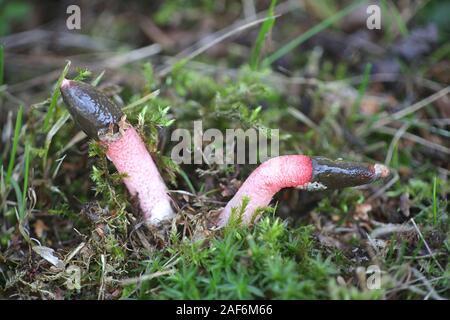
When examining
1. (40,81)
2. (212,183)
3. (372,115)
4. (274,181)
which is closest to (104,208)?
(212,183)

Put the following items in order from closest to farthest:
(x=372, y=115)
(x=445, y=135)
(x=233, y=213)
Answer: (x=233, y=213) < (x=445, y=135) < (x=372, y=115)

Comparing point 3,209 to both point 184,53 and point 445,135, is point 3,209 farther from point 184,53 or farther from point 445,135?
point 445,135

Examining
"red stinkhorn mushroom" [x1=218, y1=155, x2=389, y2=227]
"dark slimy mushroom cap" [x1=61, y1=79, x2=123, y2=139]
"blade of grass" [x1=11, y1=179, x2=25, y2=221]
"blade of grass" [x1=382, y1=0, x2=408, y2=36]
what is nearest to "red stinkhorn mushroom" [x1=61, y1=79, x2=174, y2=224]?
"dark slimy mushroom cap" [x1=61, y1=79, x2=123, y2=139]

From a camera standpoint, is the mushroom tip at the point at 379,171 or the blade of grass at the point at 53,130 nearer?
the mushroom tip at the point at 379,171

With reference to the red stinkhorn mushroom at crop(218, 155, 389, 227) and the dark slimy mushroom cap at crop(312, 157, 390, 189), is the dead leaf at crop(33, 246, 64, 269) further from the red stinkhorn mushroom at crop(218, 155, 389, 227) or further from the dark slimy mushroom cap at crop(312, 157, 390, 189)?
the dark slimy mushroom cap at crop(312, 157, 390, 189)

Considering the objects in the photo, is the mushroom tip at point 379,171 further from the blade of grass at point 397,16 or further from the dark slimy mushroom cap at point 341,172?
the blade of grass at point 397,16

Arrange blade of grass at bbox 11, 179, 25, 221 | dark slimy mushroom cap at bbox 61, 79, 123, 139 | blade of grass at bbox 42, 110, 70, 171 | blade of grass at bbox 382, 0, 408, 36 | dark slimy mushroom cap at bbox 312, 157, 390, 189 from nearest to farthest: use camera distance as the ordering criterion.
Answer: dark slimy mushroom cap at bbox 61, 79, 123, 139 → dark slimy mushroom cap at bbox 312, 157, 390, 189 → blade of grass at bbox 11, 179, 25, 221 → blade of grass at bbox 42, 110, 70, 171 → blade of grass at bbox 382, 0, 408, 36

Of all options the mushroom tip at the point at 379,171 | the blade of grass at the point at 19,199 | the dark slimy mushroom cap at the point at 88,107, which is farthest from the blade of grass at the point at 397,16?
the blade of grass at the point at 19,199
